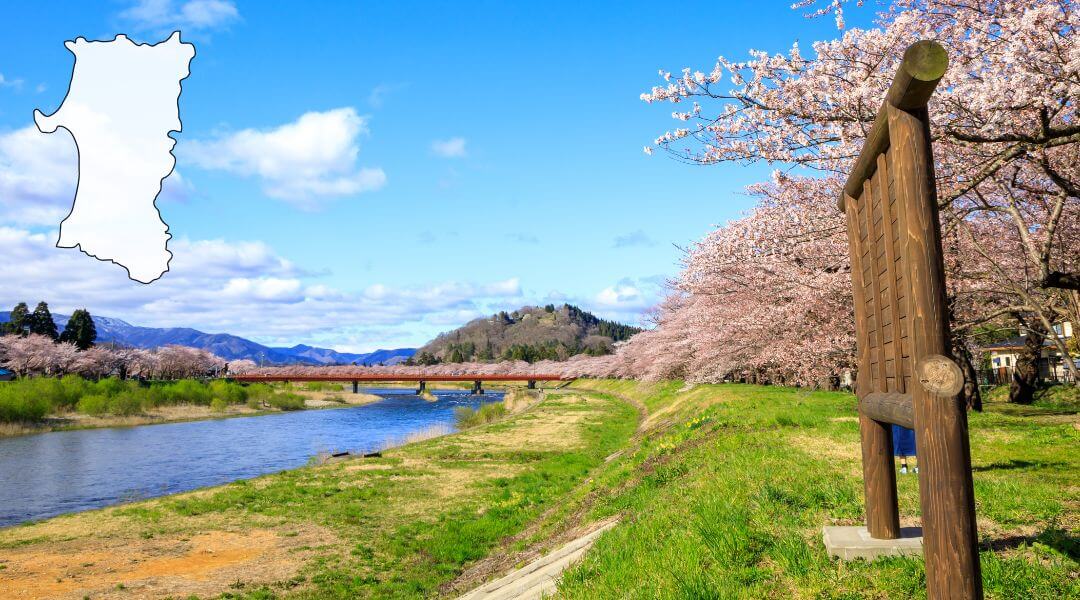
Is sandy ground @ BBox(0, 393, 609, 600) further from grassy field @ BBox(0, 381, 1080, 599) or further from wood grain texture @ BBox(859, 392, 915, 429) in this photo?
wood grain texture @ BBox(859, 392, 915, 429)

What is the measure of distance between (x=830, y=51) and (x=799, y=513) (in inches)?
284

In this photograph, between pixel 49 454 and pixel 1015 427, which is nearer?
pixel 1015 427

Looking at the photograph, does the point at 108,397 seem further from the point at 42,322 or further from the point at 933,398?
the point at 933,398

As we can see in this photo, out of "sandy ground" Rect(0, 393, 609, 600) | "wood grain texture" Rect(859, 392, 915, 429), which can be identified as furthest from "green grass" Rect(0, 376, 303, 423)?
"wood grain texture" Rect(859, 392, 915, 429)

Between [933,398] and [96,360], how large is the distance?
4851 inches

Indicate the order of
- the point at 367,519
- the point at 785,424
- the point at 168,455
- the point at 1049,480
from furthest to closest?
the point at 168,455, the point at 367,519, the point at 785,424, the point at 1049,480

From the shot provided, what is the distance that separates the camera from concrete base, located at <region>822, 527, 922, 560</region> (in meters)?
6.58

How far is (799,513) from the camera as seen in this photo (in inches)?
335

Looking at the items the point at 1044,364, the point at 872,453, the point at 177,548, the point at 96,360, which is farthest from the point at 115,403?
the point at 1044,364

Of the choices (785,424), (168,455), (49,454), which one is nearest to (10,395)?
(49,454)

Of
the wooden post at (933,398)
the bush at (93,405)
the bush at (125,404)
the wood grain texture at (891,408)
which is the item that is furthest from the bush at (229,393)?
the wooden post at (933,398)

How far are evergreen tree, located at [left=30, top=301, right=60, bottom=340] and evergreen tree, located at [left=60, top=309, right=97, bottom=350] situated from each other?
69.0 inches

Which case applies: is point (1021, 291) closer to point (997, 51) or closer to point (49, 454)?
point (997, 51)

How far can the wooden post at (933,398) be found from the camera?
4.50 meters
